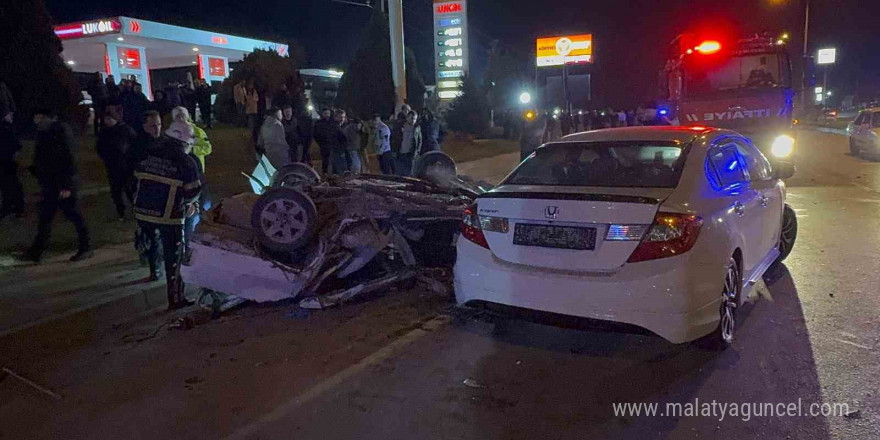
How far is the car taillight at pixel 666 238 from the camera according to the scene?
414 cm

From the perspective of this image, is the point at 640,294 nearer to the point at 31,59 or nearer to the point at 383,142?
the point at 383,142

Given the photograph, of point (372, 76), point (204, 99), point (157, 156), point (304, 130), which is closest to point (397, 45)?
point (204, 99)

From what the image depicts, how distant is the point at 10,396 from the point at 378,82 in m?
24.3

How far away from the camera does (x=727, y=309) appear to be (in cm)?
468

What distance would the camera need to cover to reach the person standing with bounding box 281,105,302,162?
41.8 feet

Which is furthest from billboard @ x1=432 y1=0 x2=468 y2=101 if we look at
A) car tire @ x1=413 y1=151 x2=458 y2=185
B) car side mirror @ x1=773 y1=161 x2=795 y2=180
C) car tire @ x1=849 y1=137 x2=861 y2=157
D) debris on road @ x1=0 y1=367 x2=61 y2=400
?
debris on road @ x1=0 y1=367 x2=61 y2=400

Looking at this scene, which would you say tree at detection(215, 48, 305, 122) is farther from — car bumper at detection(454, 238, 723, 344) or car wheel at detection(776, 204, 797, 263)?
car bumper at detection(454, 238, 723, 344)

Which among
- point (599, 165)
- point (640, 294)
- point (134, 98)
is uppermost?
point (134, 98)

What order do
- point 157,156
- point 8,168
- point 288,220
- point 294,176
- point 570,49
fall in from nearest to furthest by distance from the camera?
point 288,220 → point 157,156 → point 294,176 → point 8,168 → point 570,49

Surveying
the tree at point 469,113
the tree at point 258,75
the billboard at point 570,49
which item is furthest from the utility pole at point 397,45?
the billboard at point 570,49

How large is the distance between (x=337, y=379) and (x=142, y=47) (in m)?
29.8

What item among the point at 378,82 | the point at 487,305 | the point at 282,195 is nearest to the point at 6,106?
the point at 282,195

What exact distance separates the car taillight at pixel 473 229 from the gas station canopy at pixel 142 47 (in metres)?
24.4

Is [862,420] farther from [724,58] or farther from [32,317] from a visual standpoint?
[724,58]
